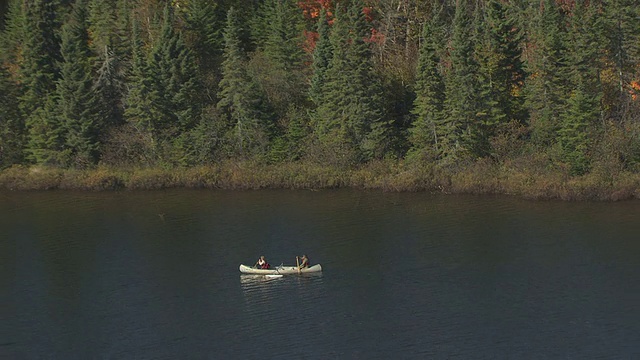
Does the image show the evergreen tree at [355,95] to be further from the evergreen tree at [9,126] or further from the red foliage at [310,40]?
the evergreen tree at [9,126]

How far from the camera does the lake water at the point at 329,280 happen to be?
Result: 45062mm

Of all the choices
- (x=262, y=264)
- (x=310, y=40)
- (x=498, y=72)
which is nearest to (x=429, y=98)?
(x=498, y=72)

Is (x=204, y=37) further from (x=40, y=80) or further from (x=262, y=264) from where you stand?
(x=262, y=264)

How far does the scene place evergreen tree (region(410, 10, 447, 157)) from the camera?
80812 millimetres

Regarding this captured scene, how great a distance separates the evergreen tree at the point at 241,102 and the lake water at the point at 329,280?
12239mm

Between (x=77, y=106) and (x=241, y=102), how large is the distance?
57.2ft

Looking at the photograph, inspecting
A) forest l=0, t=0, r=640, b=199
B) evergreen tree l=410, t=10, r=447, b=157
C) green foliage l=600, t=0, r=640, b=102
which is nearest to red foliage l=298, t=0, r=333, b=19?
forest l=0, t=0, r=640, b=199

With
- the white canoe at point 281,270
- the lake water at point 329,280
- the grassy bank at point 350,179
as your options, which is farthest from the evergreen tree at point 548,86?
the white canoe at point 281,270

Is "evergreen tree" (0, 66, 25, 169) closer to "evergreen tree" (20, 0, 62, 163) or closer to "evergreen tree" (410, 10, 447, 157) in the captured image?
"evergreen tree" (20, 0, 62, 163)

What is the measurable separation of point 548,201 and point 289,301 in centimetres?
3104

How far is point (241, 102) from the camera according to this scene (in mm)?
87000

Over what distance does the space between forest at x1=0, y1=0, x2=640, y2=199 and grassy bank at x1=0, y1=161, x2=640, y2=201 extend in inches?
7.7

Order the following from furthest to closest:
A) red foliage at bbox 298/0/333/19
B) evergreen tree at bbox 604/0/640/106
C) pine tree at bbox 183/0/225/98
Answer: red foliage at bbox 298/0/333/19 < pine tree at bbox 183/0/225/98 < evergreen tree at bbox 604/0/640/106

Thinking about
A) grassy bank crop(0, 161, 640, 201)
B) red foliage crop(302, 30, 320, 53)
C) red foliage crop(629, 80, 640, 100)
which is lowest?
grassy bank crop(0, 161, 640, 201)
